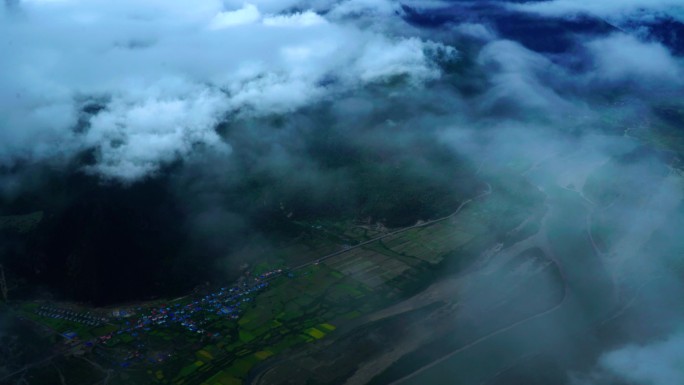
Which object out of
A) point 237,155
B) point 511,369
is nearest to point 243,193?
point 237,155

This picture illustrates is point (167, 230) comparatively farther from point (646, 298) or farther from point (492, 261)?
point (646, 298)

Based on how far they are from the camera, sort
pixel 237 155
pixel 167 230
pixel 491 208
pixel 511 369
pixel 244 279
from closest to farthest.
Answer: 1. pixel 511 369
2. pixel 244 279
3. pixel 167 230
4. pixel 491 208
5. pixel 237 155

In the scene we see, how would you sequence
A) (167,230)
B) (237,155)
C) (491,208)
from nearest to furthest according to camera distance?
(167,230) < (491,208) < (237,155)

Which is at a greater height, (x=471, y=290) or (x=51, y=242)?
(x=51, y=242)

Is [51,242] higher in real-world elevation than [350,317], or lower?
higher

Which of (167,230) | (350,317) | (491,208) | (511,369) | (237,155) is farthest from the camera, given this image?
(237,155)

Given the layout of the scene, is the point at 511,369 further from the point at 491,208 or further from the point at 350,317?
the point at 491,208

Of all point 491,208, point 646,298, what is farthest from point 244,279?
point 646,298

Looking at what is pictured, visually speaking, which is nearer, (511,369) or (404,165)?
(511,369)

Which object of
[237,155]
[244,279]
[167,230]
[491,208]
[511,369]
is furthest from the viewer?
[237,155]
